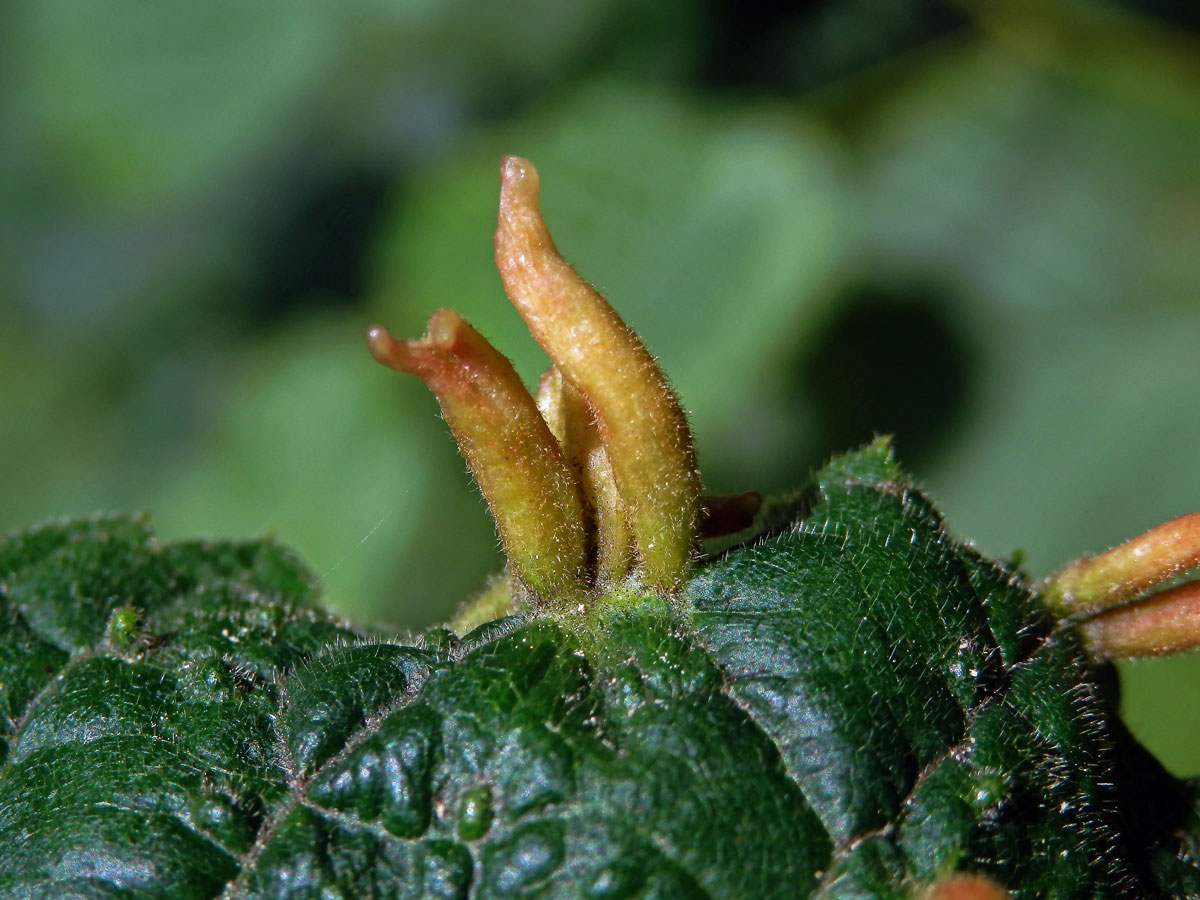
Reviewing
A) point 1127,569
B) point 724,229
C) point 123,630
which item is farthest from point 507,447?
point 724,229

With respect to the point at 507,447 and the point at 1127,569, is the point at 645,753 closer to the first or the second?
the point at 507,447

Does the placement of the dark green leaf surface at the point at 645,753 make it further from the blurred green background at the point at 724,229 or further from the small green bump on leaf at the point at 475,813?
the blurred green background at the point at 724,229

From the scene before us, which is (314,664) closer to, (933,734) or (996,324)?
(933,734)

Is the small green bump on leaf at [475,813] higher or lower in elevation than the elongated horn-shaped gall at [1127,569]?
lower

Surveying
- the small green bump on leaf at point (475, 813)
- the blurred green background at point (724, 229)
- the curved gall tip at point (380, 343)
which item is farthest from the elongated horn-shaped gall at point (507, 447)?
the blurred green background at point (724, 229)

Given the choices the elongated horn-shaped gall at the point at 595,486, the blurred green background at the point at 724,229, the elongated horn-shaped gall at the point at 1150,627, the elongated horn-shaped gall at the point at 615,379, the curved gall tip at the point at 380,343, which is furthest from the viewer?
the blurred green background at the point at 724,229

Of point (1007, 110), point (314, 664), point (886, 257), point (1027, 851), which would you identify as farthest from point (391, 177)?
point (1027, 851)
